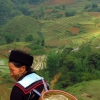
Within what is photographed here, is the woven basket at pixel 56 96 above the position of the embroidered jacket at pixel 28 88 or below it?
below

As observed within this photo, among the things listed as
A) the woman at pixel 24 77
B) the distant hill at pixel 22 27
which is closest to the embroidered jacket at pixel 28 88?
the woman at pixel 24 77

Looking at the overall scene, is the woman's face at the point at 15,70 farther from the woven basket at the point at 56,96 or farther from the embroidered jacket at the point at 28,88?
the woven basket at the point at 56,96

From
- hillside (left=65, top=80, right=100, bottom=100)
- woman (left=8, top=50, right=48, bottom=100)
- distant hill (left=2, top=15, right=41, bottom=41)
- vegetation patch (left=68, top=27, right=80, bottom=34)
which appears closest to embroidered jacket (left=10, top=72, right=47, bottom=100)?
woman (left=8, top=50, right=48, bottom=100)

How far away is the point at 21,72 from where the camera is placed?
237 centimetres

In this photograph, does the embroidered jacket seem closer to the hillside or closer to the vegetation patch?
the hillside

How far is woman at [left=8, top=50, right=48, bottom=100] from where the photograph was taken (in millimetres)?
2248

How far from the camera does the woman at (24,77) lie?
7.38ft

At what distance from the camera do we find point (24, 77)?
2.35 m

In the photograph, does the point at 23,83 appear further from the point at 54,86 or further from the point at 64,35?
the point at 64,35

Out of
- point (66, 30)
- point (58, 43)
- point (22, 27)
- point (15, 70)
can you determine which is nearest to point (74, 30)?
point (66, 30)

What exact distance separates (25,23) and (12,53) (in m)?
Answer: 56.4

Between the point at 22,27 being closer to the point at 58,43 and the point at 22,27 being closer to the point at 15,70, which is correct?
the point at 58,43

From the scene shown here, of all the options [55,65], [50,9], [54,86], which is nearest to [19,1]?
[50,9]

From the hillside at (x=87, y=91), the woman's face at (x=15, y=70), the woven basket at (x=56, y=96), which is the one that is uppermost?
the woman's face at (x=15, y=70)
